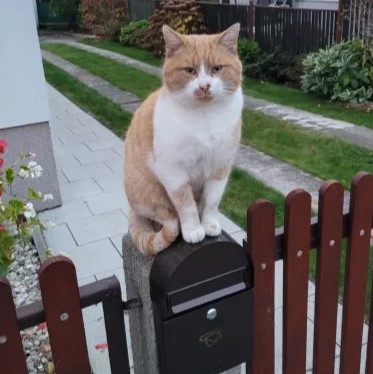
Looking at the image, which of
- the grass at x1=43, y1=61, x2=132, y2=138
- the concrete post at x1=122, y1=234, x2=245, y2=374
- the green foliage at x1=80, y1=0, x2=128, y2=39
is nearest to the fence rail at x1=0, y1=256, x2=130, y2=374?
the concrete post at x1=122, y1=234, x2=245, y2=374

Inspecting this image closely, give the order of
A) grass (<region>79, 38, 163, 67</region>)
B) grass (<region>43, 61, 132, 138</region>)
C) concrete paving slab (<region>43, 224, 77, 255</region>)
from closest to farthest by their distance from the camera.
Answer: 1. concrete paving slab (<region>43, 224, 77, 255</region>)
2. grass (<region>43, 61, 132, 138</region>)
3. grass (<region>79, 38, 163, 67</region>)

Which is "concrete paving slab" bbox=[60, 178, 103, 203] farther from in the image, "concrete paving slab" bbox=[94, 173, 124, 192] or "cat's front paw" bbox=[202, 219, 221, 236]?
"cat's front paw" bbox=[202, 219, 221, 236]

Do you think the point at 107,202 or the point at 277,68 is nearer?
the point at 107,202

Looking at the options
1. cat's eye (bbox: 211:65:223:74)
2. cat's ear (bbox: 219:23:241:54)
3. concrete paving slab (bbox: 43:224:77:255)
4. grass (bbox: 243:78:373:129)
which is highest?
cat's ear (bbox: 219:23:241:54)

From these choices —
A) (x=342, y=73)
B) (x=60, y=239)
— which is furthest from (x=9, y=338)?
(x=342, y=73)

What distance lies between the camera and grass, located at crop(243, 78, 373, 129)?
6704 mm

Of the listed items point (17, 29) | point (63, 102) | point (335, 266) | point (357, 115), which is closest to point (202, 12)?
point (63, 102)

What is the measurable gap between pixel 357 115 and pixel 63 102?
15.6 ft

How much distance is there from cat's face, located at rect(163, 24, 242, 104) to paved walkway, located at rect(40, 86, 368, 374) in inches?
66.6

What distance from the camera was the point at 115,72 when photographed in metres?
10.9

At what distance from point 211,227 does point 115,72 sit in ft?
32.7

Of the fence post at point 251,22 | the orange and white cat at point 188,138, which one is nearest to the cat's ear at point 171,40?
the orange and white cat at point 188,138

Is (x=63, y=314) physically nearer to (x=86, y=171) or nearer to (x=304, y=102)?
(x=86, y=171)

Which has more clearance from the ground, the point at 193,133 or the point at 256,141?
the point at 193,133
